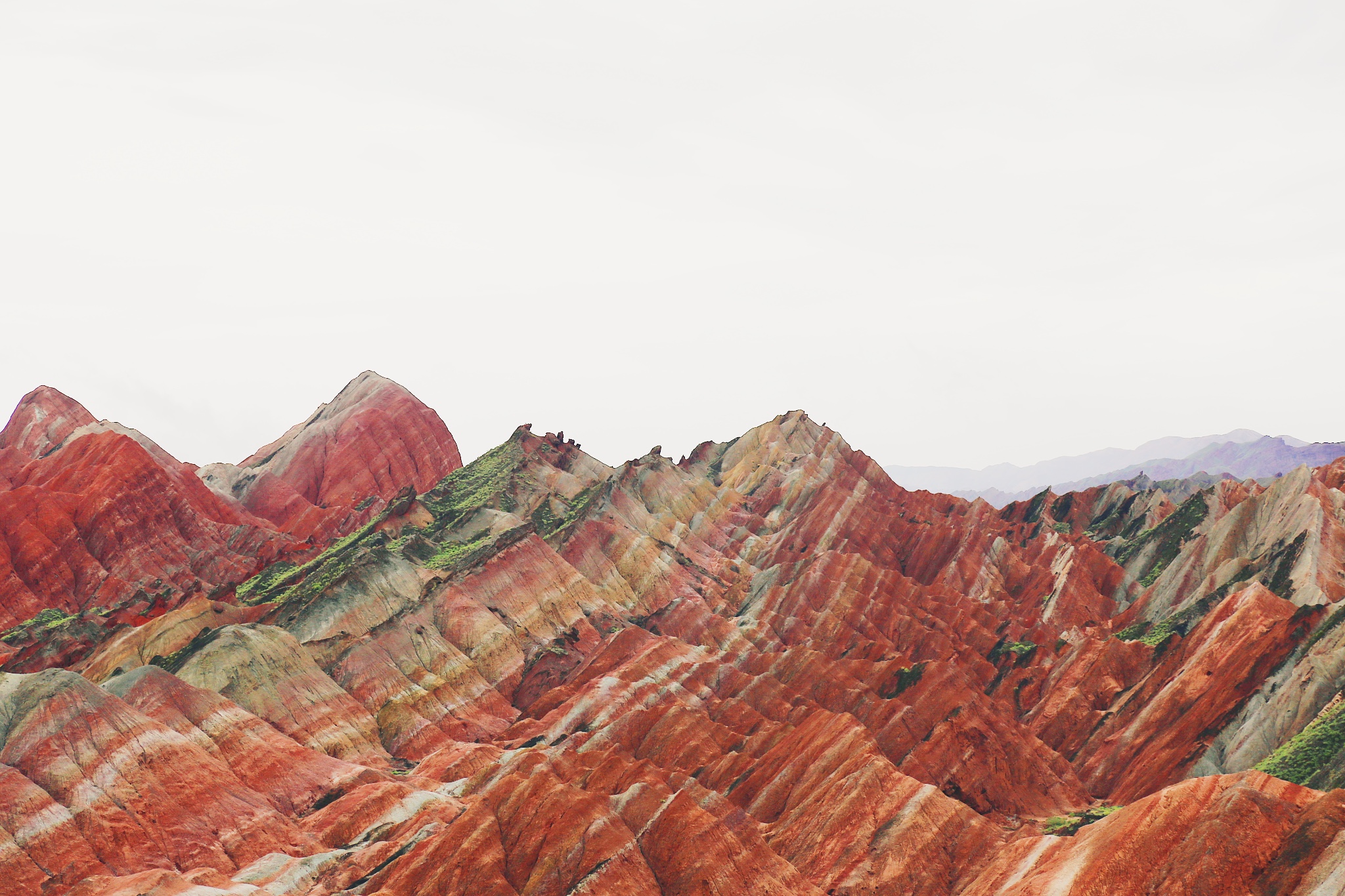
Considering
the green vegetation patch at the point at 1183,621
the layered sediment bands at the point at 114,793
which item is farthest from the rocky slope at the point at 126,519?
the green vegetation patch at the point at 1183,621

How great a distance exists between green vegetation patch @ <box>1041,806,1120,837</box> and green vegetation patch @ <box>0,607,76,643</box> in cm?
8859

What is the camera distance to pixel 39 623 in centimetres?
11544

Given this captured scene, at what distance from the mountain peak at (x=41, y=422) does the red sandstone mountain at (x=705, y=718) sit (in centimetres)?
8724

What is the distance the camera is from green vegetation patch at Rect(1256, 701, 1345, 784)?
5419 centimetres

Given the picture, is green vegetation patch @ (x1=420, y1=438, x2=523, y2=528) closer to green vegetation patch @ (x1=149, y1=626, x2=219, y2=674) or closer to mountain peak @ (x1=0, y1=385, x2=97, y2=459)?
green vegetation patch @ (x1=149, y1=626, x2=219, y2=674)

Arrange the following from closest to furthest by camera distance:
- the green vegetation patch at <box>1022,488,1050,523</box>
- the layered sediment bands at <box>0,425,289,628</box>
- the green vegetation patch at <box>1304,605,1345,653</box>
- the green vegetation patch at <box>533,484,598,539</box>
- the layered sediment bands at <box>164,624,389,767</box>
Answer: the green vegetation patch at <box>1304,605,1345,653</box>, the layered sediment bands at <box>164,624,389,767</box>, the green vegetation patch at <box>533,484,598,539</box>, the layered sediment bands at <box>0,425,289,628</box>, the green vegetation patch at <box>1022,488,1050,523</box>

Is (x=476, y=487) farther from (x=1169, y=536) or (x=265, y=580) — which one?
(x=1169, y=536)

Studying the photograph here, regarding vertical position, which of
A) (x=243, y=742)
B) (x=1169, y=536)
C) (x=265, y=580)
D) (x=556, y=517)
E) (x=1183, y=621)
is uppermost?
(x=265, y=580)

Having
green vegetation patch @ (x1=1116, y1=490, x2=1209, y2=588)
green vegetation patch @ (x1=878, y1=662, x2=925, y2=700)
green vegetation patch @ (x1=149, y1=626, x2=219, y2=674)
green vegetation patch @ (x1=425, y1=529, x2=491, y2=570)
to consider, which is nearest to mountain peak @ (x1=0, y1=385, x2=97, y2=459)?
green vegetation patch @ (x1=425, y1=529, x2=491, y2=570)

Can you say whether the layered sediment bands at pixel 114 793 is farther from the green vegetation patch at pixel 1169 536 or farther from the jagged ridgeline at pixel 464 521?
the green vegetation patch at pixel 1169 536

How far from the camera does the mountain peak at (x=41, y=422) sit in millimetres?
181750

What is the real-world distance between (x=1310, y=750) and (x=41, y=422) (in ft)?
664

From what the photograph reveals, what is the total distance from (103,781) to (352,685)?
1111 inches

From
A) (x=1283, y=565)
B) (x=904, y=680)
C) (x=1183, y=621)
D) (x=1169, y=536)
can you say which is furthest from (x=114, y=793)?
(x=1169, y=536)
